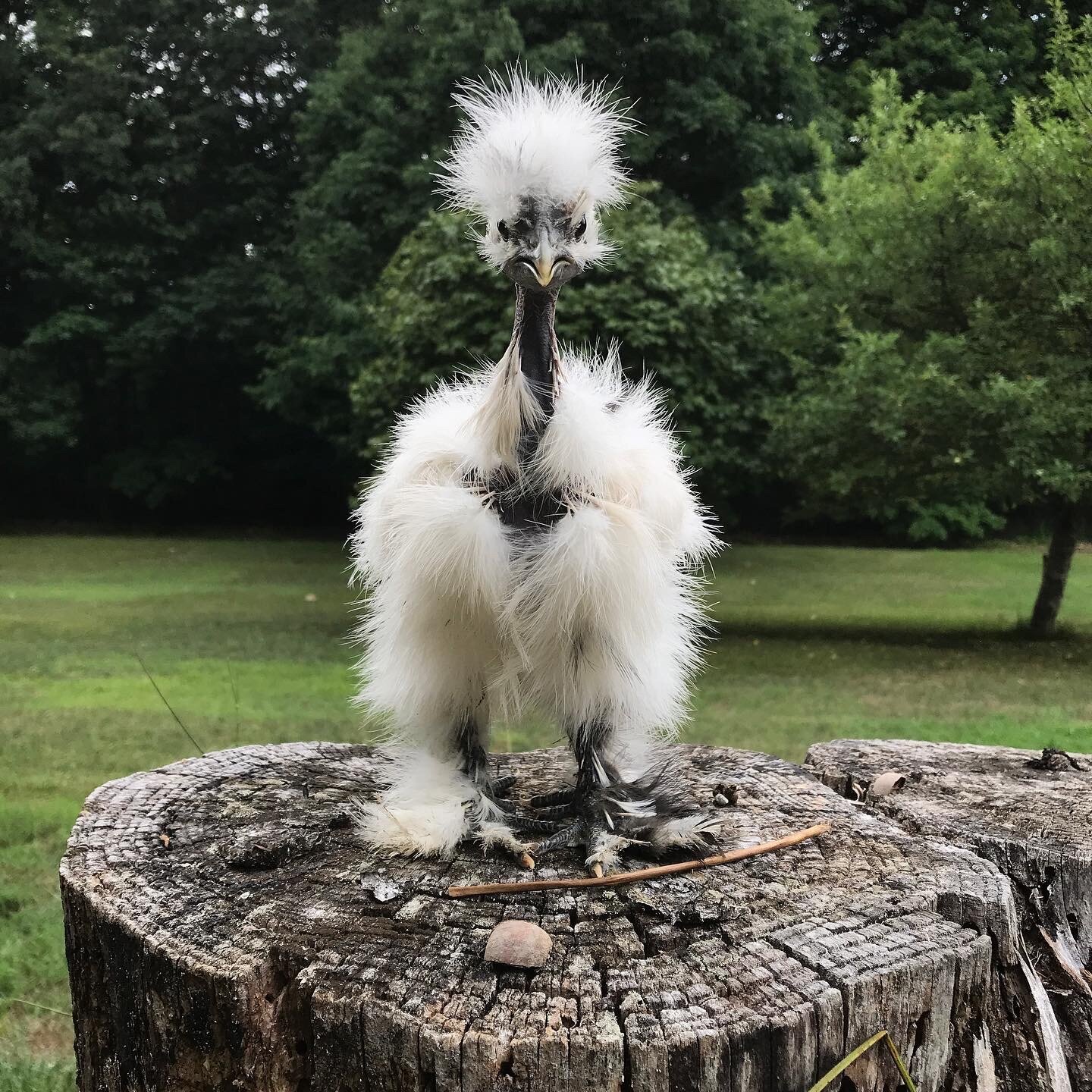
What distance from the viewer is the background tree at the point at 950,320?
7.20 m

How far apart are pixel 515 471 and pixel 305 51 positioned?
15.7 metres

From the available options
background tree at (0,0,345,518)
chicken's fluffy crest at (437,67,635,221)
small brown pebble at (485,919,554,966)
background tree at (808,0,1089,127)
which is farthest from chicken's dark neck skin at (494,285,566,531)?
background tree at (0,0,345,518)

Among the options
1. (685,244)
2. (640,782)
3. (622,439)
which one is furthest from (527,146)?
(685,244)

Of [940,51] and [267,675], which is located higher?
[940,51]

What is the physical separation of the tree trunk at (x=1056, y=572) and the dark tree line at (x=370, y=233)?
0.28m

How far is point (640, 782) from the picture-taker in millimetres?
2453

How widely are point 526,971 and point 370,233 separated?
1184cm

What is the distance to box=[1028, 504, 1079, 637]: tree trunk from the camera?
8.46 m

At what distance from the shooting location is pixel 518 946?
65.2 inches

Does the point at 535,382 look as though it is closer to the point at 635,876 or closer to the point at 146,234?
the point at 635,876

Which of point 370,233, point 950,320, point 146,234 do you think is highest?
point 146,234

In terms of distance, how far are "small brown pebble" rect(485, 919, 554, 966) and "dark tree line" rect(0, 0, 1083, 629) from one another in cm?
619

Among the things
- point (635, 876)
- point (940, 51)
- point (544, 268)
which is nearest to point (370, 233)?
point (940, 51)

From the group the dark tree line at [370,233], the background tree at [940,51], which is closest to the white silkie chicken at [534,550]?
the dark tree line at [370,233]
